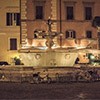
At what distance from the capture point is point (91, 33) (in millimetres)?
58031

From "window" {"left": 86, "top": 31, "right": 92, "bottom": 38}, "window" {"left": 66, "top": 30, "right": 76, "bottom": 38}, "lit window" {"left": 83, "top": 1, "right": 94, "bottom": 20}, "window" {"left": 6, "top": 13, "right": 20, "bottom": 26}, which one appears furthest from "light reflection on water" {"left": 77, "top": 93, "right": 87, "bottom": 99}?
"lit window" {"left": 83, "top": 1, "right": 94, "bottom": 20}

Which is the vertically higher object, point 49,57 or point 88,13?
point 88,13

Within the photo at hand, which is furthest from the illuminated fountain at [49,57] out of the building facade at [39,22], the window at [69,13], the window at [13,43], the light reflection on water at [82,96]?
the window at [69,13]

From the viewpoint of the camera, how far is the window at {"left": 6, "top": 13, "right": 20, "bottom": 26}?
5703 centimetres

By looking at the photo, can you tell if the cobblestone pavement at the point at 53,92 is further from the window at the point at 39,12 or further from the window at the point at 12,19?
the window at the point at 39,12

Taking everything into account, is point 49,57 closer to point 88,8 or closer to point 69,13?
point 69,13

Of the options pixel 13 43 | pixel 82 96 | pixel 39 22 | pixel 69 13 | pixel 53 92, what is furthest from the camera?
pixel 69 13

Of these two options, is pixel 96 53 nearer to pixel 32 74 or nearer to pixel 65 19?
pixel 65 19

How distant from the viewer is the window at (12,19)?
57.0m

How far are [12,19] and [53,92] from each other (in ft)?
115

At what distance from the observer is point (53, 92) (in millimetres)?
22781

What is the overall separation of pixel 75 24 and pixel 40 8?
4421 millimetres

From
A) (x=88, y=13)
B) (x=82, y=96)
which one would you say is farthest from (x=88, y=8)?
(x=82, y=96)

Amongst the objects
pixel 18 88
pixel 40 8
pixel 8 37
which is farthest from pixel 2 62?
pixel 18 88
